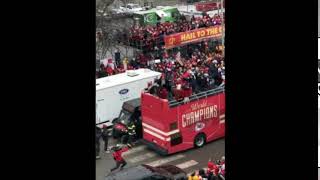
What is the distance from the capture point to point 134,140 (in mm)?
4098

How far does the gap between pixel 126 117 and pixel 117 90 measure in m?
0.19

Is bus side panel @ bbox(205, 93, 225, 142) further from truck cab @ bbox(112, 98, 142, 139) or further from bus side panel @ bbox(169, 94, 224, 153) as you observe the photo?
truck cab @ bbox(112, 98, 142, 139)

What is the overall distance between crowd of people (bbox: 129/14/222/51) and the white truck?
7.3 inches

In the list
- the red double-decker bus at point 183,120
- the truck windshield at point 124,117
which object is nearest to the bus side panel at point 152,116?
the red double-decker bus at point 183,120

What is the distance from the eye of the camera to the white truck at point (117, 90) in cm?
393

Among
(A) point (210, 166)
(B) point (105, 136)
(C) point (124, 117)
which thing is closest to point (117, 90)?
(C) point (124, 117)

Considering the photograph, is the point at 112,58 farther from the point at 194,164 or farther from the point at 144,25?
the point at 194,164

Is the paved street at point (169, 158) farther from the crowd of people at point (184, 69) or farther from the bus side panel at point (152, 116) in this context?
the crowd of people at point (184, 69)

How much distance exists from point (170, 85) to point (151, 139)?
15.2 inches

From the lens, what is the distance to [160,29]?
13.8 ft

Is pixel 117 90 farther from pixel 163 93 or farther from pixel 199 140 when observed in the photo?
pixel 199 140

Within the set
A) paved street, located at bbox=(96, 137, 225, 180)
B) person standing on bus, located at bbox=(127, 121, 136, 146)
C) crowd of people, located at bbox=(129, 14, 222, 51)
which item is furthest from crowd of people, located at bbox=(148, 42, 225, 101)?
paved street, located at bbox=(96, 137, 225, 180)
